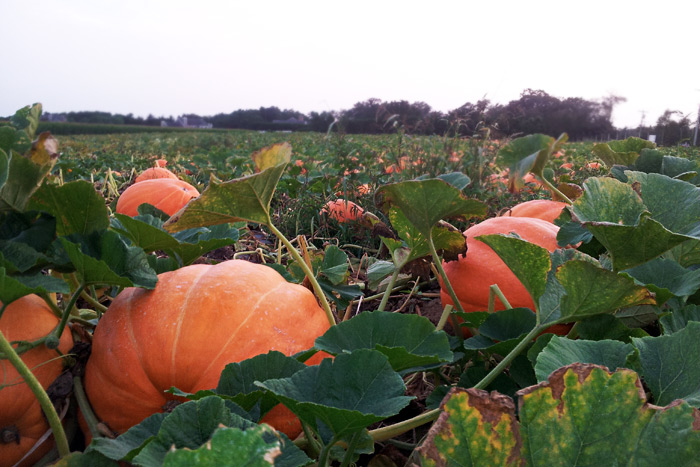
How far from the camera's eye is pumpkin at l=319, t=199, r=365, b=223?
9.91ft

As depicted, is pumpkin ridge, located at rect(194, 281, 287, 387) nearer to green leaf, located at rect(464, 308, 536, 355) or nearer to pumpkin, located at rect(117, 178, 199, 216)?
green leaf, located at rect(464, 308, 536, 355)

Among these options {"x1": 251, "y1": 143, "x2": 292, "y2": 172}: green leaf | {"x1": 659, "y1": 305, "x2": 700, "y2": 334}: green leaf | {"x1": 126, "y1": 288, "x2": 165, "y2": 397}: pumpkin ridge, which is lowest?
{"x1": 126, "y1": 288, "x2": 165, "y2": 397}: pumpkin ridge

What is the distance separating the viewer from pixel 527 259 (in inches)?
41.9

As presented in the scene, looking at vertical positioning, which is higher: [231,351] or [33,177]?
[33,177]

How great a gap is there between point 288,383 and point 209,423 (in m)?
0.13

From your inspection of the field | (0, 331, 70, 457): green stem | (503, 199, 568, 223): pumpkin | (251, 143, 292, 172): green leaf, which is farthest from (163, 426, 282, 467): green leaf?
(503, 199, 568, 223): pumpkin

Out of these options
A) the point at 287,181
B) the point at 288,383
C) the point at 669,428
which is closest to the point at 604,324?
the point at 669,428

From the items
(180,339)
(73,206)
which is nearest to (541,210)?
(180,339)

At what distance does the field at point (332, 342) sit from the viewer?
2.17ft

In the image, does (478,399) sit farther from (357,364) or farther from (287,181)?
(287,181)

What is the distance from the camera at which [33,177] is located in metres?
0.91

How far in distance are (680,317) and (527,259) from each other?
0.32 m

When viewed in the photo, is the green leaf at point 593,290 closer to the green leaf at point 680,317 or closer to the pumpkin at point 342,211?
the green leaf at point 680,317

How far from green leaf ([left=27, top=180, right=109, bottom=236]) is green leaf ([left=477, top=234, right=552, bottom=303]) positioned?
745 mm
